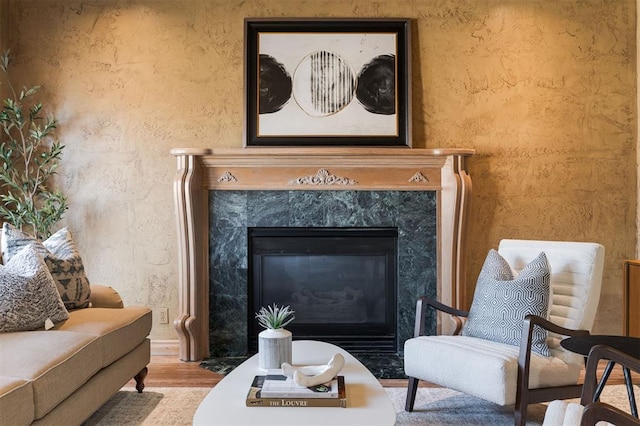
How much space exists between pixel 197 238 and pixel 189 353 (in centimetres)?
80

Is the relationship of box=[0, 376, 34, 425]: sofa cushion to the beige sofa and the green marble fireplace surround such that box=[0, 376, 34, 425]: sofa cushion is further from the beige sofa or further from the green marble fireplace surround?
the green marble fireplace surround

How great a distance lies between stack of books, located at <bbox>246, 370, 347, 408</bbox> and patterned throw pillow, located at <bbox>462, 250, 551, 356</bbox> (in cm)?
102

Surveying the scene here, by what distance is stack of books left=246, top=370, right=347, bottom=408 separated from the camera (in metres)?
1.90

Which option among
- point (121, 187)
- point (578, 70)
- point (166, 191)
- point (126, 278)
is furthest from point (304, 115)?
point (578, 70)

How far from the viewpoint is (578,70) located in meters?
4.07

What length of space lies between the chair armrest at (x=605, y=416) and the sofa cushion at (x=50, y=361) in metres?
1.82

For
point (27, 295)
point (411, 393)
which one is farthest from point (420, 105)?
point (27, 295)

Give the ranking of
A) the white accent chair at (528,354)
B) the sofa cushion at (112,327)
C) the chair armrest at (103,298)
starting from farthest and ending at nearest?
the chair armrest at (103,298)
the sofa cushion at (112,327)
the white accent chair at (528,354)

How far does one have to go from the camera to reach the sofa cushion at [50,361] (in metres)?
2.05

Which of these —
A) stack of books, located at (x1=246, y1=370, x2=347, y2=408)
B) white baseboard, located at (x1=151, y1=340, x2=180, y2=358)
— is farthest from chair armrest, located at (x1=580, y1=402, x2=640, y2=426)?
white baseboard, located at (x1=151, y1=340, x2=180, y2=358)

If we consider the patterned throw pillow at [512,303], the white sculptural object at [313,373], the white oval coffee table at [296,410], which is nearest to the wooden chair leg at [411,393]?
the patterned throw pillow at [512,303]

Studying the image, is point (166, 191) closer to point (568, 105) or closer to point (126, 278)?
point (126, 278)

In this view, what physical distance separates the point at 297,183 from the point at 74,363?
2.04 metres

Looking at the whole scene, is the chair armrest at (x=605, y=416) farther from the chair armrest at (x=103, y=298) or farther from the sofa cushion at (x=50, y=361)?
the chair armrest at (x=103, y=298)
